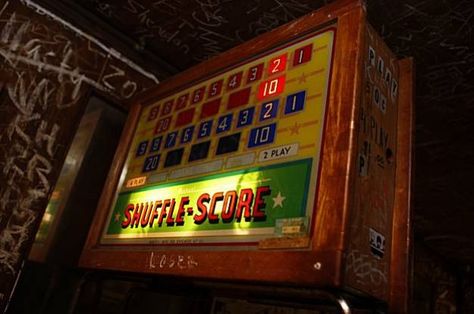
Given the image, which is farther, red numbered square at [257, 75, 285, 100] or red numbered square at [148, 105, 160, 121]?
red numbered square at [148, 105, 160, 121]

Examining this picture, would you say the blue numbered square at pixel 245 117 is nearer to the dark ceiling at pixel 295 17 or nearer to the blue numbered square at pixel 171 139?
the blue numbered square at pixel 171 139

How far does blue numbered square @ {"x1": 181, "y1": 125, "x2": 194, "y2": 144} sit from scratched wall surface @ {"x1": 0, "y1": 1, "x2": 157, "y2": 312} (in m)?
1.03

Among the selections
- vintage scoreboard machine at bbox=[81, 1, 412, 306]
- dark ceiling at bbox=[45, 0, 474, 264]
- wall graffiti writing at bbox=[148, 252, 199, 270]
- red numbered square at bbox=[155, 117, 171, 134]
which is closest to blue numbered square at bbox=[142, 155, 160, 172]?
vintage scoreboard machine at bbox=[81, 1, 412, 306]

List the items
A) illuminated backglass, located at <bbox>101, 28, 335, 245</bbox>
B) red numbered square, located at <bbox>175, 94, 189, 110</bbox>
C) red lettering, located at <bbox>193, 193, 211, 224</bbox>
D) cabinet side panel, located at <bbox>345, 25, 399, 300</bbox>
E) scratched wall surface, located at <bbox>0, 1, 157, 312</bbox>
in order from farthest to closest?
scratched wall surface, located at <bbox>0, 1, 157, 312</bbox>, red numbered square, located at <bbox>175, 94, 189, 110</bbox>, red lettering, located at <bbox>193, 193, 211, 224</bbox>, illuminated backglass, located at <bbox>101, 28, 335, 245</bbox>, cabinet side panel, located at <bbox>345, 25, 399, 300</bbox>

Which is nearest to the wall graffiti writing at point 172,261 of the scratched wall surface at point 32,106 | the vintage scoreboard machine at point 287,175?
the vintage scoreboard machine at point 287,175

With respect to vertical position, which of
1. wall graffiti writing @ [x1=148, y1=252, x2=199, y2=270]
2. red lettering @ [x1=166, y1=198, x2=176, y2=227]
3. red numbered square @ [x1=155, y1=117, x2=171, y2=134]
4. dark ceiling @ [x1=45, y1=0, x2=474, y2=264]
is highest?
dark ceiling @ [x1=45, y1=0, x2=474, y2=264]

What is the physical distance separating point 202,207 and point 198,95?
73 cm

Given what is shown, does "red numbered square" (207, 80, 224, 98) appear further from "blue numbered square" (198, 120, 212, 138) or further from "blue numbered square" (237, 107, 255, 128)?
"blue numbered square" (237, 107, 255, 128)

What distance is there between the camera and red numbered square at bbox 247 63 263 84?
5.84 feet

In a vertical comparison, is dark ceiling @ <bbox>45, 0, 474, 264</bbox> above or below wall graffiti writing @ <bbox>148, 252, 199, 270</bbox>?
above

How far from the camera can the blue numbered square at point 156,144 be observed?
2107 millimetres

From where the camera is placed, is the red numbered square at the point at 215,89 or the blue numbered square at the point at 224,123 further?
the red numbered square at the point at 215,89

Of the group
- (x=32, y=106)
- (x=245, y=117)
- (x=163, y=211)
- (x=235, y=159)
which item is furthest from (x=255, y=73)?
(x=32, y=106)

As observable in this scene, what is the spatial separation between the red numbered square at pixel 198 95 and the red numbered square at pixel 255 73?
1.09ft
